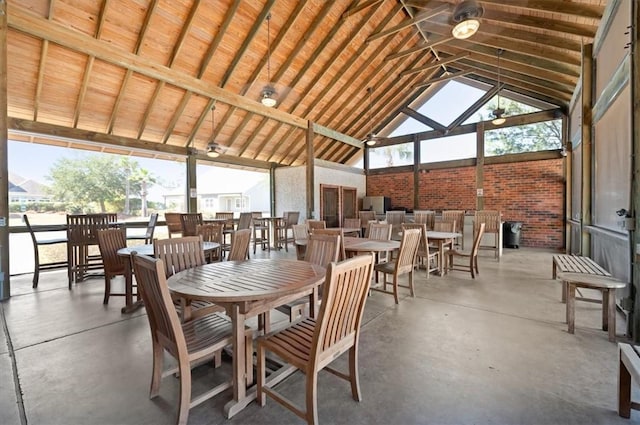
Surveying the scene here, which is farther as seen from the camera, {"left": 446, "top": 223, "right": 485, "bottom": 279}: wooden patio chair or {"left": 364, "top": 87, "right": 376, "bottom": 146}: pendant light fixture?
{"left": 364, "top": 87, "right": 376, "bottom": 146}: pendant light fixture

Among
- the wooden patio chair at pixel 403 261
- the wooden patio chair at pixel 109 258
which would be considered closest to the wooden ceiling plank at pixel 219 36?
the wooden patio chair at pixel 109 258

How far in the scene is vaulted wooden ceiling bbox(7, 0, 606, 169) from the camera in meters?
4.42

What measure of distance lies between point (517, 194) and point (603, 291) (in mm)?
6354

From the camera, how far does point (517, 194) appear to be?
8070 mm

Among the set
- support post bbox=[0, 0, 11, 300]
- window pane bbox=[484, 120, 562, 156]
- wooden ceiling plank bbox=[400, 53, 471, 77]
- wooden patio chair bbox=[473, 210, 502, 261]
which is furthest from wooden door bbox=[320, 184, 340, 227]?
support post bbox=[0, 0, 11, 300]

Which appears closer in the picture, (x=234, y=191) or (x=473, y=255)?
(x=473, y=255)

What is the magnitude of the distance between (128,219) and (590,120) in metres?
9.60

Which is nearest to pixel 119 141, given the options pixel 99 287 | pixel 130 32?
pixel 130 32

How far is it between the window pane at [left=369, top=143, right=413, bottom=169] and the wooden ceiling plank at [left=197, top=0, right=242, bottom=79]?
6991 millimetres

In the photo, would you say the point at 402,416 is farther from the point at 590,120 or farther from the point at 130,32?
the point at 130,32

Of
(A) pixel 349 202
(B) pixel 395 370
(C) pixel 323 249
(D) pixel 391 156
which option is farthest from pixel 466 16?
(A) pixel 349 202

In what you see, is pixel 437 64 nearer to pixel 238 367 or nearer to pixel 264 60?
pixel 264 60

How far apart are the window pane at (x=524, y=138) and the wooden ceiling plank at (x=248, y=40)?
7.25m

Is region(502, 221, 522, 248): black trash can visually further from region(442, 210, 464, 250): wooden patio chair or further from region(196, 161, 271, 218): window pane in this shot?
region(196, 161, 271, 218): window pane
